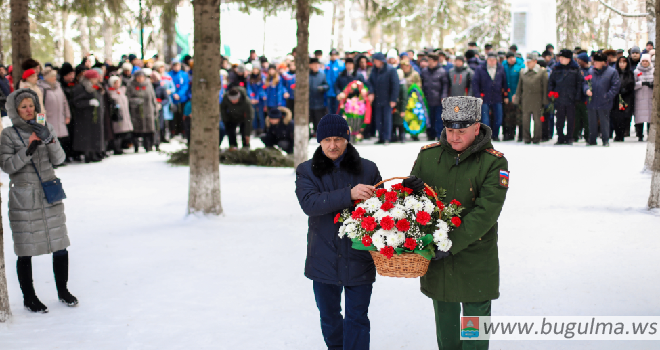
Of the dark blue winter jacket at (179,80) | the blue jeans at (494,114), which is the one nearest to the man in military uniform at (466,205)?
the blue jeans at (494,114)

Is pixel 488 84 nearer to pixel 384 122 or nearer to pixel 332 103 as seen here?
pixel 384 122

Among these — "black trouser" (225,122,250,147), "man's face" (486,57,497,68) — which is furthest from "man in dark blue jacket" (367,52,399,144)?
"black trouser" (225,122,250,147)

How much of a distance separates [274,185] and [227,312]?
5.64 meters

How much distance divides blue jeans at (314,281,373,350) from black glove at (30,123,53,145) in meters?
2.65

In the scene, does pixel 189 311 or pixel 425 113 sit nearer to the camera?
pixel 189 311

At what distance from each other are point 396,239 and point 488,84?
13.5 metres

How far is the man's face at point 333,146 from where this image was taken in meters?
3.76

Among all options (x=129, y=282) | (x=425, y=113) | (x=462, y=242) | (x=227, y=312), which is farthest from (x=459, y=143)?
(x=425, y=113)

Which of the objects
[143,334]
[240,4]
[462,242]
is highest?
[240,4]

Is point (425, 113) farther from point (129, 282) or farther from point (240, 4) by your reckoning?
point (129, 282)

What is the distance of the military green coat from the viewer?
3.42 meters

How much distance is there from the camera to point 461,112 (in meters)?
3.46

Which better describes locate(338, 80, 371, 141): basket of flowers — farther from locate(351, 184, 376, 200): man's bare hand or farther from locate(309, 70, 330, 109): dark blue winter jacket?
locate(351, 184, 376, 200): man's bare hand

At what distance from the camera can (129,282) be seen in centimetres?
598
